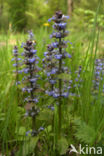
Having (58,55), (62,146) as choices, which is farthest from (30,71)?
(62,146)

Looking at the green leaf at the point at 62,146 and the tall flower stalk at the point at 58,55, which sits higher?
the tall flower stalk at the point at 58,55

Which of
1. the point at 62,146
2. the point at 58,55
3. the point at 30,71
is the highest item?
the point at 58,55

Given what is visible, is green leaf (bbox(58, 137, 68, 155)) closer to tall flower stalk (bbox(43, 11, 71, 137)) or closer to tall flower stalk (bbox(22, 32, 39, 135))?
tall flower stalk (bbox(43, 11, 71, 137))

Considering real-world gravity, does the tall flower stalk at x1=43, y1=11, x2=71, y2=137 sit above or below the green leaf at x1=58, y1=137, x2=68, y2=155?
above

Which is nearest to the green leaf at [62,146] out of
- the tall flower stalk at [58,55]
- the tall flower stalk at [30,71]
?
the tall flower stalk at [58,55]

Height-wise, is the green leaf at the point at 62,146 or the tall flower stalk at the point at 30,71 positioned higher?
the tall flower stalk at the point at 30,71

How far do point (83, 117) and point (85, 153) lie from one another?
11.8 inches

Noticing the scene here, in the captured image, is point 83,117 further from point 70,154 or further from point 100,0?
point 100,0

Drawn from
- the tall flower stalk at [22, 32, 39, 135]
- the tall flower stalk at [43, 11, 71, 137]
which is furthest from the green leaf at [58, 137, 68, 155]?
the tall flower stalk at [22, 32, 39, 135]

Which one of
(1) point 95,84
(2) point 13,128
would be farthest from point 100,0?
(1) point 95,84

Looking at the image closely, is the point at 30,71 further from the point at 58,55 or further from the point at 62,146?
the point at 62,146

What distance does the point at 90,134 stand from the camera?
0.97 meters

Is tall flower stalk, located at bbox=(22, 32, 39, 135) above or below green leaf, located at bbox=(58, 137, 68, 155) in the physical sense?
above

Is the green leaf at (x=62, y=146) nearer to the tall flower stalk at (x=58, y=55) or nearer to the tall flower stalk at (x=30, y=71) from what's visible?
the tall flower stalk at (x=58, y=55)
